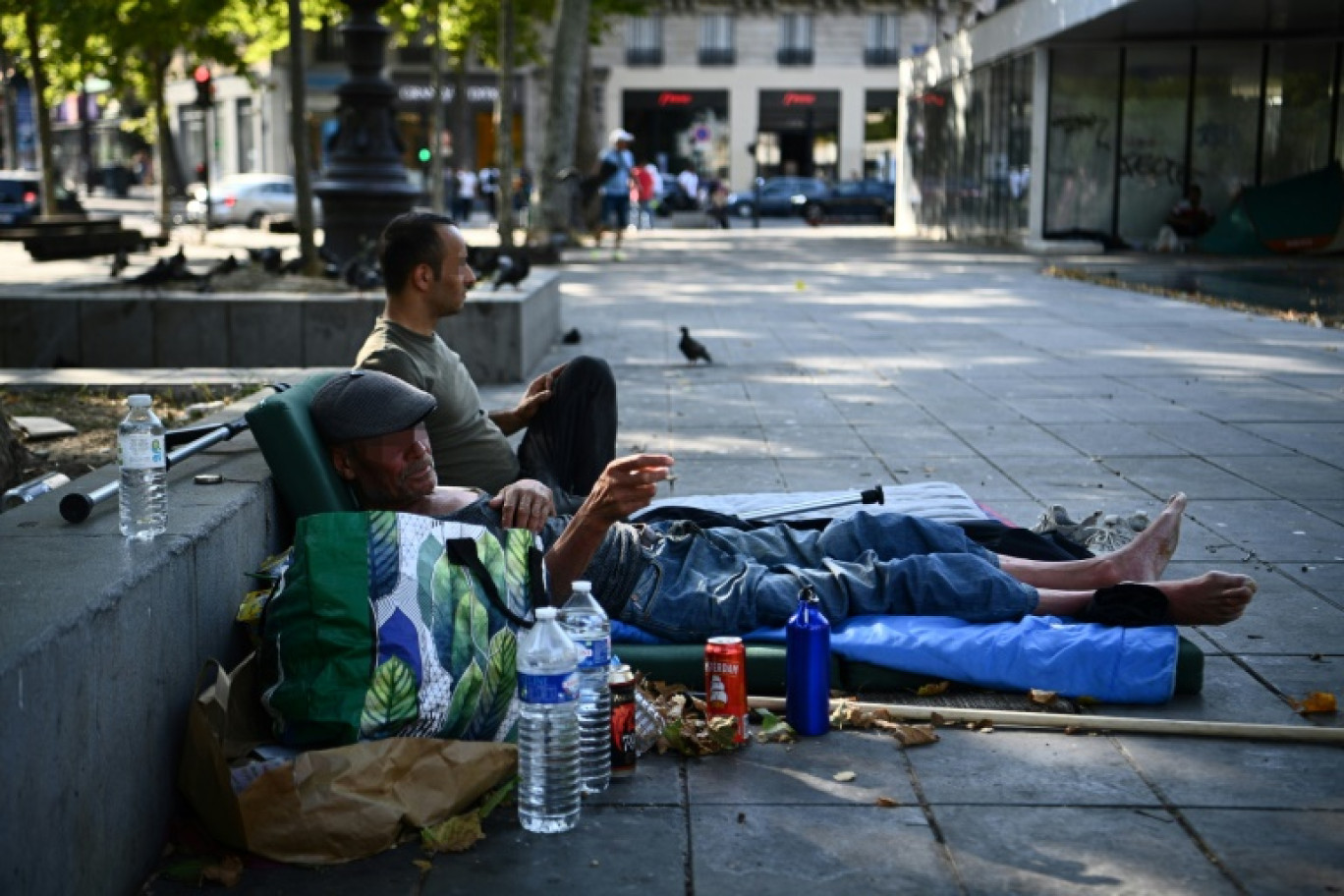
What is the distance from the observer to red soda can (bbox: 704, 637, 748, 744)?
4.19m

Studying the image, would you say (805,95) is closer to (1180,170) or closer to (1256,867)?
(1180,170)

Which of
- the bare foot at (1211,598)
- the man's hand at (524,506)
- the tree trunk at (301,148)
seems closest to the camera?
the man's hand at (524,506)

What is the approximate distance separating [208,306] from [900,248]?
73.4 feet

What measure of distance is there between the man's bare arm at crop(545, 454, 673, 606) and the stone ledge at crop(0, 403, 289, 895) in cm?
80

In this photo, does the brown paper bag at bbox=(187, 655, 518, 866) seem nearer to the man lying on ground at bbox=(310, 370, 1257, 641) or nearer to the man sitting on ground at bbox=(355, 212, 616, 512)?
the man lying on ground at bbox=(310, 370, 1257, 641)

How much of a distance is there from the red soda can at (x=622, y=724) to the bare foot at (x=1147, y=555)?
71.9 inches

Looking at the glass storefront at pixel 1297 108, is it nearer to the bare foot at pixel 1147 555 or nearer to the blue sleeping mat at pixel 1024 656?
the bare foot at pixel 1147 555

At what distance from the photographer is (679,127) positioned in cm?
6031

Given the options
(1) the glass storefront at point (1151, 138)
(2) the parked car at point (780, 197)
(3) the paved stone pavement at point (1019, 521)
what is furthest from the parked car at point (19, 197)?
(2) the parked car at point (780, 197)

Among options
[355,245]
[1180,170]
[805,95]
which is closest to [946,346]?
[355,245]

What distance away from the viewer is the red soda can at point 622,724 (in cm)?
397

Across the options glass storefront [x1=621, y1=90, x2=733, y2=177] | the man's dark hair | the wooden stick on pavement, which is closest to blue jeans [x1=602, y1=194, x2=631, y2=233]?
the man's dark hair

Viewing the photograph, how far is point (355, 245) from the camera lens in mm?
15656

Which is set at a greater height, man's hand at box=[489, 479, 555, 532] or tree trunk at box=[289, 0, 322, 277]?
tree trunk at box=[289, 0, 322, 277]
